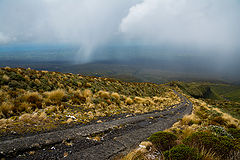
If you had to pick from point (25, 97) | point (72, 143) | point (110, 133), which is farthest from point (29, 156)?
point (25, 97)

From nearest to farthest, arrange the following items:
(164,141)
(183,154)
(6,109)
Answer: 1. (183,154)
2. (164,141)
3. (6,109)

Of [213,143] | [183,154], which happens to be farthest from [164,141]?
[213,143]

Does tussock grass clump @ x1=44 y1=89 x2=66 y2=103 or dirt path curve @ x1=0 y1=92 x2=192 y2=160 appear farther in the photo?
tussock grass clump @ x1=44 y1=89 x2=66 y2=103

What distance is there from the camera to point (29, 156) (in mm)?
3639

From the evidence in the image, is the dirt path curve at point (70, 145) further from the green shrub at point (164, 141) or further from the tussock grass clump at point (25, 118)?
the tussock grass clump at point (25, 118)

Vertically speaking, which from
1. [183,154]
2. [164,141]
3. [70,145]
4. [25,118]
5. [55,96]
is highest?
[183,154]

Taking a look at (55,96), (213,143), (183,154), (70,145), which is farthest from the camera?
(55,96)

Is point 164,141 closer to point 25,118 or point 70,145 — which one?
point 70,145

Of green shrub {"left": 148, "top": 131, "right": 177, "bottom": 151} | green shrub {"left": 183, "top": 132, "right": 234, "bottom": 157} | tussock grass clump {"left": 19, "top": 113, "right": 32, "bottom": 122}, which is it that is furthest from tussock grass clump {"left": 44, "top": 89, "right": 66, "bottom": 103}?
green shrub {"left": 183, "top": 132, "right": 234, "bottom": 157}

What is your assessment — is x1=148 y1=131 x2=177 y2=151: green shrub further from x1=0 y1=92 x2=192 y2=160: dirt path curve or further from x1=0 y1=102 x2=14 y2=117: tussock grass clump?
x1=0 y1=102 x2=14 y2=117: tussock grass clump

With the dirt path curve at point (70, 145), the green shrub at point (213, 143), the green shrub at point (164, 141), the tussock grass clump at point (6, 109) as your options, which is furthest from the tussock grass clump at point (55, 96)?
the green shrub at point (213, 143)

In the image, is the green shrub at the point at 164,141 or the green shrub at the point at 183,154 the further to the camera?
the green shrub at the point at 164,141

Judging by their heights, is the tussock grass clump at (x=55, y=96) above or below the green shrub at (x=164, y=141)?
above

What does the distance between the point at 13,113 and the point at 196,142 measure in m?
8.62
